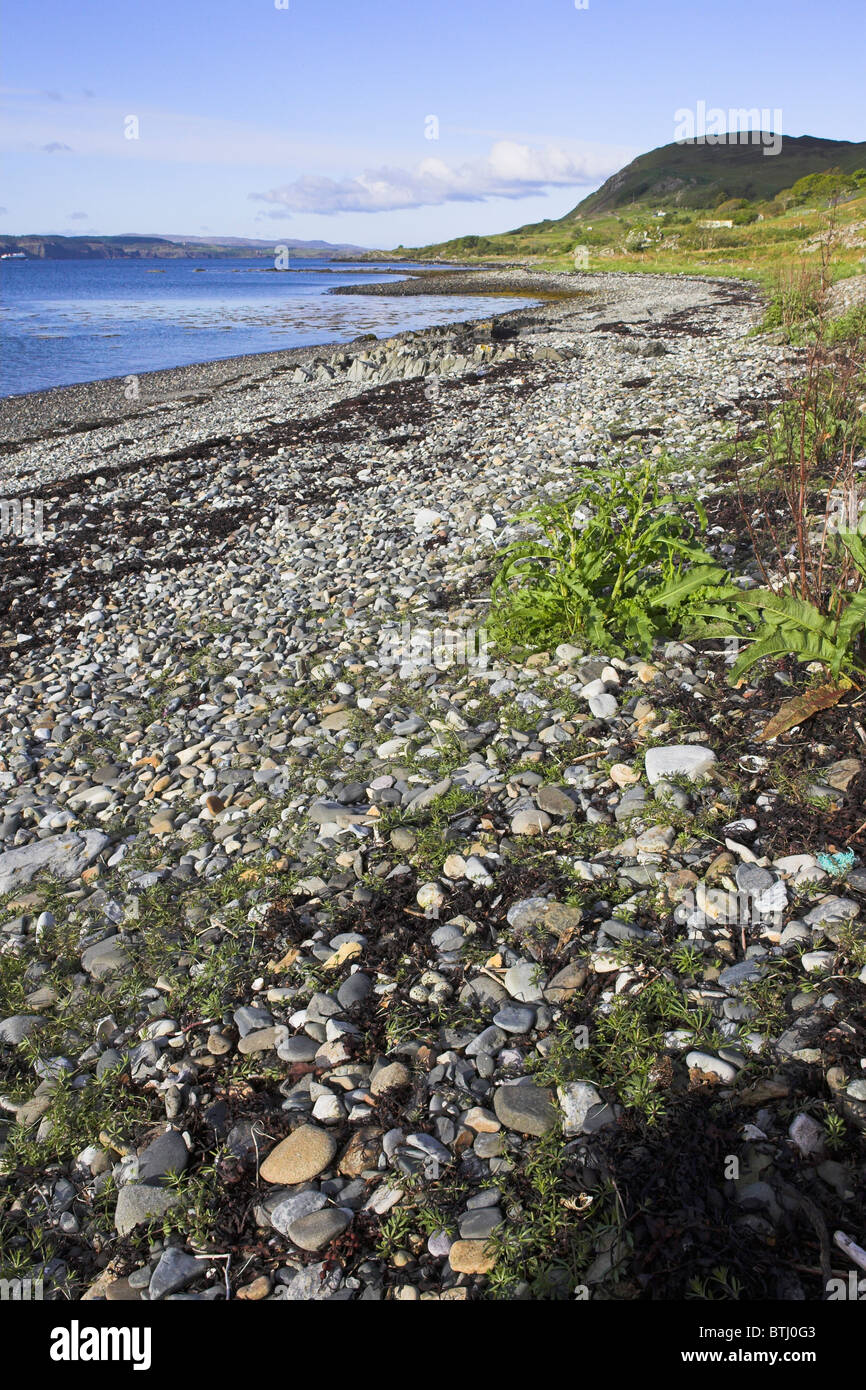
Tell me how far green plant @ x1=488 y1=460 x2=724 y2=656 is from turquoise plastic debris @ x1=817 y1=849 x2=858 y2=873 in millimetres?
2366

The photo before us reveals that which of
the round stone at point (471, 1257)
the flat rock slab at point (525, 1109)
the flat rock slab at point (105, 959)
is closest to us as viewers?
the round stone at point (471, 1257)

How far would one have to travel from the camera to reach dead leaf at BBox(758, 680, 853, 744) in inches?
170

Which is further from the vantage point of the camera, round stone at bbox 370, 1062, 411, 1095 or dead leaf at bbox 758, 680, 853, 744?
dead leaf at bbox 758, 680, 853, 744

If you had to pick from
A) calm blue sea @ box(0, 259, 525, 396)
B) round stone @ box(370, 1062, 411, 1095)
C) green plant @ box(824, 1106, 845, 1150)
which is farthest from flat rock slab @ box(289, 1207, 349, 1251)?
calm blue sea @ box(0, 259, 525, 396)

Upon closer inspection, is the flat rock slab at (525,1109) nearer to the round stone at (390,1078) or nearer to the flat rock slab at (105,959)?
the round stone at (390,1078)

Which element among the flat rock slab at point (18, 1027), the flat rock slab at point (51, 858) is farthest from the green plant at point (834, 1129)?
the flat rock slab at point (51, 858)

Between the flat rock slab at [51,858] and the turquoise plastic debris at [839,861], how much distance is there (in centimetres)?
463

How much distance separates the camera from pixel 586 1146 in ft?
8.92

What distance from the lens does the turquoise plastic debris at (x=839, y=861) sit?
354cm

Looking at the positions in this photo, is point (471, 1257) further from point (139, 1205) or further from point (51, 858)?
point (51, 858)

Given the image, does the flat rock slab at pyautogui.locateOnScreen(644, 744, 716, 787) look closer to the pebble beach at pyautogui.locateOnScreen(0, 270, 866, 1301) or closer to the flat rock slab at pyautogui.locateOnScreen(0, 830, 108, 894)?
the pebble beach at pyautogui.locateOnScreen(0, 270, 866, 1301)
